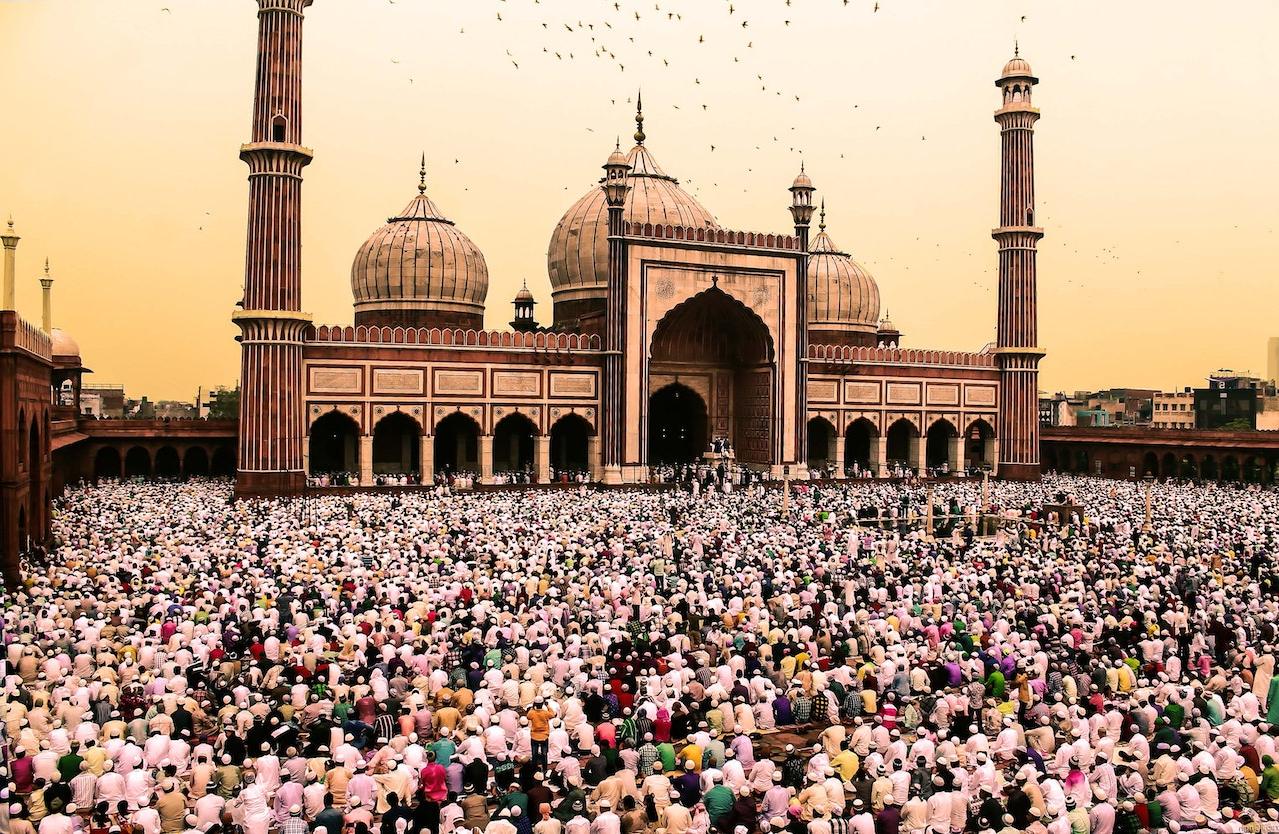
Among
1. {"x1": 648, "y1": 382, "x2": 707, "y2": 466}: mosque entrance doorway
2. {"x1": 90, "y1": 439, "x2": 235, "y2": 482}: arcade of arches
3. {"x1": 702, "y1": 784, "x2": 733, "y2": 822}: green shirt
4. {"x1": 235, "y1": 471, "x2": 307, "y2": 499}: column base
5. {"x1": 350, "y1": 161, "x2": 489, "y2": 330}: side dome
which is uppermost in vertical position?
{"x1": 350, "y1": 161, "x2": 489, "y2": 330}: side dome

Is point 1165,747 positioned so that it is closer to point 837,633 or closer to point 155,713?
point 837,633

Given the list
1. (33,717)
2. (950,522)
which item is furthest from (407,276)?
(33,717)

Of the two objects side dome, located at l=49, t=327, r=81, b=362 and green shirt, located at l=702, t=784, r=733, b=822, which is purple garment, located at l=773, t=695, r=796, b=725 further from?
side dome, located at l=49, t=327, r=81, b=362

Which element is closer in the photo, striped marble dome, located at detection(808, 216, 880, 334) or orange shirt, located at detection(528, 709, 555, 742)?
orange shirt, located at detection(528, 709, 555, 742)

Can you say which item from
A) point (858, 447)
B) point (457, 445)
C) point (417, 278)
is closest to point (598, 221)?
point (417, 278)

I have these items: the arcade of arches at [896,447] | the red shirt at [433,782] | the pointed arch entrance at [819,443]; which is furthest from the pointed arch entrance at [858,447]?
the red shirt at [433,782]

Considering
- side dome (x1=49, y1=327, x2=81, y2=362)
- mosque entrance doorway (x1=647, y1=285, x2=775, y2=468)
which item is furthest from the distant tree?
mosque entrance doorway (x1=647, y1=285, x2=775, y2=468)

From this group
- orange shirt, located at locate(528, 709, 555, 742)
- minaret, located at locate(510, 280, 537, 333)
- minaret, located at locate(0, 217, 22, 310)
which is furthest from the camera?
minaret, located at locate(510, 280, 537, 333)
